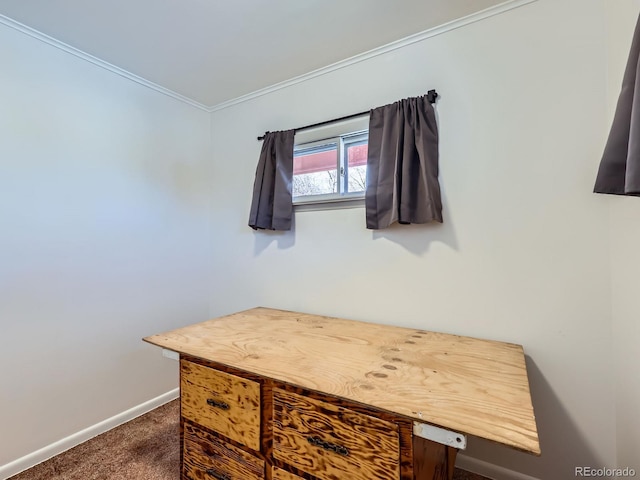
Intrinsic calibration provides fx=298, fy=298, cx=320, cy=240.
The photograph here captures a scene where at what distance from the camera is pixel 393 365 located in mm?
1118

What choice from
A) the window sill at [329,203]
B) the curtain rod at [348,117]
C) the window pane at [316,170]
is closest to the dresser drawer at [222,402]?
the window sill at [329,203]

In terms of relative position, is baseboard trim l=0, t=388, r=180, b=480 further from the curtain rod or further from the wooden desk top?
the curtain rod

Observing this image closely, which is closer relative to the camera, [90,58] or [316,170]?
[90,58]

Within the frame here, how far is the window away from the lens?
74.7 inches

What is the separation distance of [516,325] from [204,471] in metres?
1.56

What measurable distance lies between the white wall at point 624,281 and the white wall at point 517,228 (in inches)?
1.9

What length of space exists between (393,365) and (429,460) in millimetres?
299

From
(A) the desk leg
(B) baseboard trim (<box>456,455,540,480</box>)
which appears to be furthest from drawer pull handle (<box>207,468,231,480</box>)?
(B) baseboard trim (<box>456,455,540,480</box>)

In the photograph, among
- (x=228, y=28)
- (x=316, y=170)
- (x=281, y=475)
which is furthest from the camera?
(x=316, y=170)

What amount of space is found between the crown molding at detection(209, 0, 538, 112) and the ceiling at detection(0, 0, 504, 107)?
0.09ft

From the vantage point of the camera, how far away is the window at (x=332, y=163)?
1898mm

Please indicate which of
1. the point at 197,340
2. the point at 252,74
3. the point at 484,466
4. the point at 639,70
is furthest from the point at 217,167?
the point at 484,466

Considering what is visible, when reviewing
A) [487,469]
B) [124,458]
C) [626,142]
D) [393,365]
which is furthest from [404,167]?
[124,458]

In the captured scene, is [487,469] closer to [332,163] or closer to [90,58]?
[332,163]
